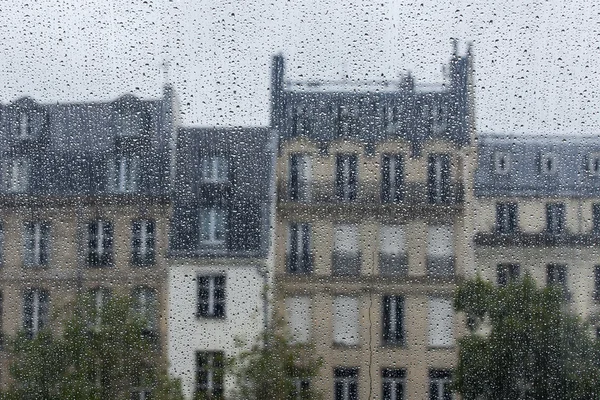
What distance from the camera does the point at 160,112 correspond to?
1830 millimetres

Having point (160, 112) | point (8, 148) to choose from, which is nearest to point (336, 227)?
point (160, 112)

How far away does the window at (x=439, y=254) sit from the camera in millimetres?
1768

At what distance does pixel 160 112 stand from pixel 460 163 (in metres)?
0.77

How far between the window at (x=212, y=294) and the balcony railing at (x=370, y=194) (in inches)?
10.2

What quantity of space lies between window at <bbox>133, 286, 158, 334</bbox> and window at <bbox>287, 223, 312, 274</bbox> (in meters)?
0.36

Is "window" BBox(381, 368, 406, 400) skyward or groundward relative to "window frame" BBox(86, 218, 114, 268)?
groundward

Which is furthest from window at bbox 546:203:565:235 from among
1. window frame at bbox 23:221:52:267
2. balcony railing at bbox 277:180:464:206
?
window frame at bbox 23:221:52:267

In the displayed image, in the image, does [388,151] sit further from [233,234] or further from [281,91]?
[233,234]

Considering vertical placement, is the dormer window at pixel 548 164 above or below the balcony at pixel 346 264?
above

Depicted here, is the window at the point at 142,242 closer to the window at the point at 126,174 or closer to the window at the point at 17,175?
the window at the point at 126,174

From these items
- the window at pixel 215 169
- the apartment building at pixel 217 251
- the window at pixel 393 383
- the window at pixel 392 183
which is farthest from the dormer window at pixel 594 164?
the window at pixel 215 169

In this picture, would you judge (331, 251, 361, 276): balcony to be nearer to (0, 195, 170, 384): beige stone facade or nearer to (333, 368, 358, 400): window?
(333, 368, 358, 400): window

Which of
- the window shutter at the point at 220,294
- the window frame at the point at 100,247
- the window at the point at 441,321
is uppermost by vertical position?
the window frame at the point at 100,247

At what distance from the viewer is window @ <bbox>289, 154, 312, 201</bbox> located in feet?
5.87
